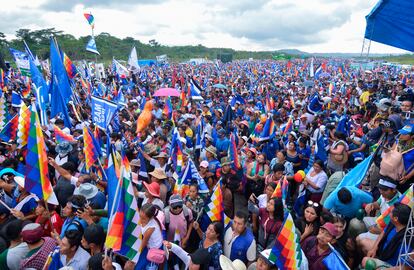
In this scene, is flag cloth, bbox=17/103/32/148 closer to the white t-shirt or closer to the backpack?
the backpack

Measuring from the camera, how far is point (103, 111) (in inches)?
262

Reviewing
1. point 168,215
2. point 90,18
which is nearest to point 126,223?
point 168,215

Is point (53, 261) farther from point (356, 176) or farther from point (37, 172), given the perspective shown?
point (356, 176)

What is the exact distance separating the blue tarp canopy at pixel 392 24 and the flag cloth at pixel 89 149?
5876 millimetres

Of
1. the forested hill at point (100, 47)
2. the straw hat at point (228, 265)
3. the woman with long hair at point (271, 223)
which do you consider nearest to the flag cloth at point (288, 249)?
the straw hat at point (228, 265)

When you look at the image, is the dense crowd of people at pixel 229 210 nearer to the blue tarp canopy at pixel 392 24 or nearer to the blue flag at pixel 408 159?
the blue flag at pixel 408 159

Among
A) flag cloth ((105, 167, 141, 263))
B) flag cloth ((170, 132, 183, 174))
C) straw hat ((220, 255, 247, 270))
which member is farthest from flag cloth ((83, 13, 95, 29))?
straw hat ((220, 255, 247, 270))

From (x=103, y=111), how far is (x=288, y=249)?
513 centimetres

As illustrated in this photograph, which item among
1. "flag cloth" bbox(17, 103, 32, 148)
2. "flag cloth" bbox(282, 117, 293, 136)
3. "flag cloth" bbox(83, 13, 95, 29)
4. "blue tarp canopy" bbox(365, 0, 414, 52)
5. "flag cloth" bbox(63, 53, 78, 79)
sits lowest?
"flag cloth" bbox(282, 117, 293, 136)

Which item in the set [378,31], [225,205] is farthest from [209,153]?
[378,31]

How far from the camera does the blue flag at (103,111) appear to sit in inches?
258

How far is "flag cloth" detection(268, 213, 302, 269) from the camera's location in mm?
2672

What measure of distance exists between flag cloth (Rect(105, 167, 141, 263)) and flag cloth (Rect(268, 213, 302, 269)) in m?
1.39

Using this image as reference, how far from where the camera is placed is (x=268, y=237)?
156 inches
